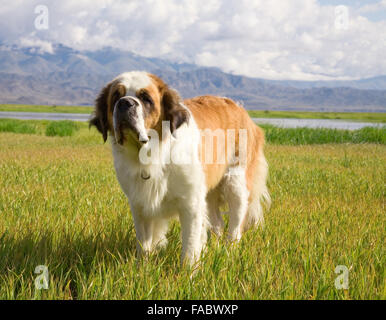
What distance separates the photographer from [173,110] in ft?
9.06

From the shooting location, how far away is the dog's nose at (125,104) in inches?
97.7

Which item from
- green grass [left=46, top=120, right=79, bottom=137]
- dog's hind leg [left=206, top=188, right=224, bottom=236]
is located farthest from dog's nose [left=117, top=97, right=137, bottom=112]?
green grass [left=46, top=120, right=79, bottom=137]

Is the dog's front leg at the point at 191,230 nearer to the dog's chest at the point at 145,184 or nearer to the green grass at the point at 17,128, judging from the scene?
the dog's chest at the point at 145,184

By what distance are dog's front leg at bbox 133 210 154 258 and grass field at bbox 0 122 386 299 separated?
0.12m

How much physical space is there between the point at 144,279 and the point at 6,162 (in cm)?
709

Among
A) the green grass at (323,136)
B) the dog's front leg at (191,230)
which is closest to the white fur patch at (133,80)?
the dog's front leg at (191,230)

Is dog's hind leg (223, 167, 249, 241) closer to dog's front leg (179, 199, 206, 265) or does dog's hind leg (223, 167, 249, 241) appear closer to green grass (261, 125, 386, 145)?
dog's front leg (179, 199, 206, 265)

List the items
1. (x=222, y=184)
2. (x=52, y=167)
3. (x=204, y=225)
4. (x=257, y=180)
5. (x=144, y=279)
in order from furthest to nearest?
1. (x=52, y=167)
2. (x=257, y=180)
3. (x=222, y=184)
4. (x=204, y=225)
5. (x=144, y=279)

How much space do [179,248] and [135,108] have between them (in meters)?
1.46

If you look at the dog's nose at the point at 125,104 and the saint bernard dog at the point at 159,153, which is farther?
the saint bernard dog at the point at 159,153

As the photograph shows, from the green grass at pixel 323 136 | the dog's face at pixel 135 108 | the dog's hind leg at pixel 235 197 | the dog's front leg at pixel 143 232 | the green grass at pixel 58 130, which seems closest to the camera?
the dog's face at pixel 135 108

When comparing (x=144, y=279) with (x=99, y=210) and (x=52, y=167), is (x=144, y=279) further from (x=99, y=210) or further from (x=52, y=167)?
(x=52, y=167)

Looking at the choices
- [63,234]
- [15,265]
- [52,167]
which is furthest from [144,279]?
[52,167]

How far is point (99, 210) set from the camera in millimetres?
4312
